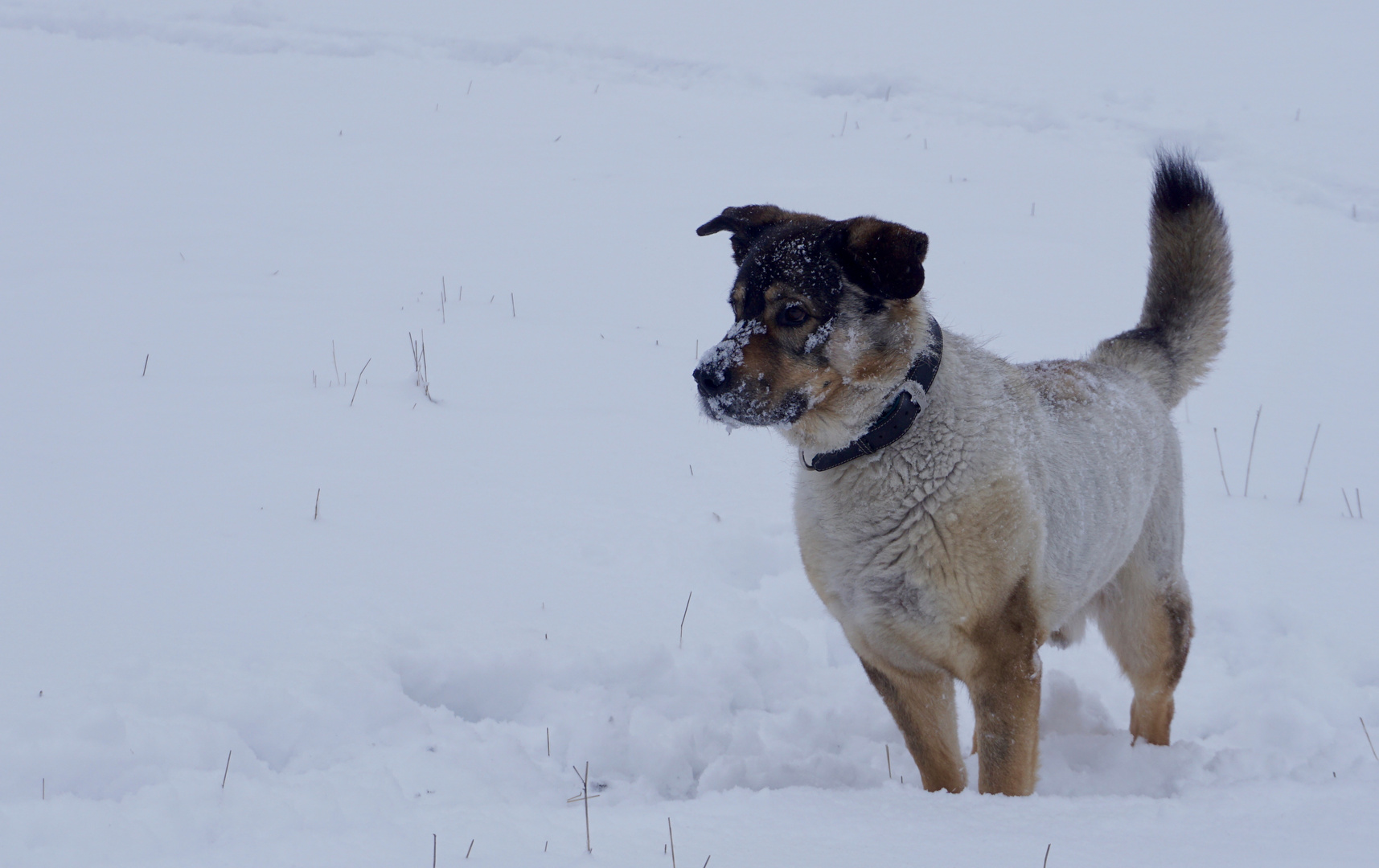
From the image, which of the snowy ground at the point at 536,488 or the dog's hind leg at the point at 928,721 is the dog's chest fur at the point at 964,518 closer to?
the dog's hind leg at the point at 928,721

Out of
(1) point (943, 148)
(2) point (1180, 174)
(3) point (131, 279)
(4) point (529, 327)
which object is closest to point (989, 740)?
(2) point (1180, 174)

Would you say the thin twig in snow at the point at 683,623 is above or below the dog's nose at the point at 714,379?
below

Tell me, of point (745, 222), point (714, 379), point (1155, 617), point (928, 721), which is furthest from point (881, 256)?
point (1155, 617)

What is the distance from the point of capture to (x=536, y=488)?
4691 mm

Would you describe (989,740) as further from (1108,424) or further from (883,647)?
(1108,424)

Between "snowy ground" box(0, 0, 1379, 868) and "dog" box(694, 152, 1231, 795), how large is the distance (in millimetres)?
382

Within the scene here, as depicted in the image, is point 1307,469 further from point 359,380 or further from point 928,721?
point 359,380

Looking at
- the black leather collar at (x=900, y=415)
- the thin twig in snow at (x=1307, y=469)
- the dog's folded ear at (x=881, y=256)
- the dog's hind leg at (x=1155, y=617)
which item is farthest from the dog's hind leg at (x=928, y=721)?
the thin twig in snow at (x=1307, y=469)

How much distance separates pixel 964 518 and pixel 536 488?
2.34 meters

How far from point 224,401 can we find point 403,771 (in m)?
2.83

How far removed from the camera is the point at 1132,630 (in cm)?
383

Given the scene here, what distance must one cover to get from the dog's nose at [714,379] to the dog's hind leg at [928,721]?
102 centimetres

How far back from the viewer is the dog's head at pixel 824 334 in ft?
9.64

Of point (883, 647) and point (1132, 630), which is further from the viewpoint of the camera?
point (1132, 630)
